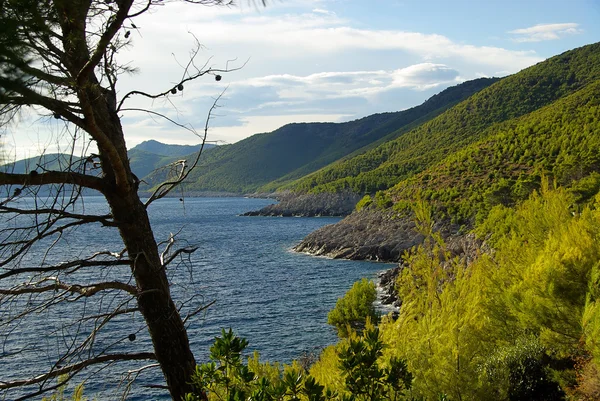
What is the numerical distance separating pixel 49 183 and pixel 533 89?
95.1 meters

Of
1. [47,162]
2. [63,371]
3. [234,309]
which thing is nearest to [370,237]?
[234,309]

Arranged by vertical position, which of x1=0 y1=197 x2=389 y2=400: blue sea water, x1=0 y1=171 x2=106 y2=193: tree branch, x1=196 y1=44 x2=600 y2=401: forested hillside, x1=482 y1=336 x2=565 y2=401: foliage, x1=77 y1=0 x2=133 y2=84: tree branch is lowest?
x1=0 y1=197 x2=389 y2=400: blue sea water

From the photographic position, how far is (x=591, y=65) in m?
84.4

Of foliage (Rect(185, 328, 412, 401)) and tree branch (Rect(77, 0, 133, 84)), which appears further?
foliage (Rect(185, 328, 412, 401))

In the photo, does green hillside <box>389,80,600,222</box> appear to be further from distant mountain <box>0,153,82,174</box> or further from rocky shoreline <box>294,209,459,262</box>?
distant mountain <box>0,153,82,174</box>

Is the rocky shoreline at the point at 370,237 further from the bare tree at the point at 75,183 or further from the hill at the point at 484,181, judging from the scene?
the bare tree at the point at 75,183

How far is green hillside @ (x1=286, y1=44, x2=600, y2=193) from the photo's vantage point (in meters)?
83.2

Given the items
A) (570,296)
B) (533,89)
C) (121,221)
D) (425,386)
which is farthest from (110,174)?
(533,89)

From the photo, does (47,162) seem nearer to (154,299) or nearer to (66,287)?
(66,287)

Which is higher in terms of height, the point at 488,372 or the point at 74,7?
the point at 74,7

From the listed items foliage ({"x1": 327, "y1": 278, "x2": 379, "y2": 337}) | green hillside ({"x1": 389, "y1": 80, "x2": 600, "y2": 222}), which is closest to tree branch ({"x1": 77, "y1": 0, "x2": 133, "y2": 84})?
foliage ({"x1": 327, "y1": 278, "x2": 379, "y2": 337})

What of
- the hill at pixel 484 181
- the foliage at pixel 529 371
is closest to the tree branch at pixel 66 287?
the foliage at pixel 529 371

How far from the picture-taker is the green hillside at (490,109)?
273 feet

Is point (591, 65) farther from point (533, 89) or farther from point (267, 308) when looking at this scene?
point (267, 308)
